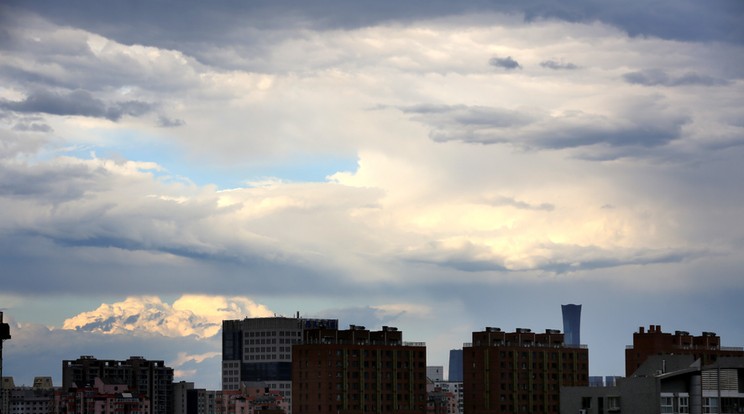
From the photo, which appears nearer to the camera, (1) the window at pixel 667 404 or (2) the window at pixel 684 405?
(2) the window at pixel 684 405

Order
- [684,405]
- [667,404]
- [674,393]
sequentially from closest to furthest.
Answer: [684,405] < [674,393] < [667,404]

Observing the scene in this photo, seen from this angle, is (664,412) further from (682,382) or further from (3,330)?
(3,330)

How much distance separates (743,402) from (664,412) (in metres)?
14.7

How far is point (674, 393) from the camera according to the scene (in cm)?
17600

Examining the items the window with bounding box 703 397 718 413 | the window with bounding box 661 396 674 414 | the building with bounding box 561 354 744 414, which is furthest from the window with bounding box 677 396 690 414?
the window with bounding box 703 397 718 413

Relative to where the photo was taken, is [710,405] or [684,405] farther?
[684,405]

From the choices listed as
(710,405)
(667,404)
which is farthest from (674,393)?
(710,405)

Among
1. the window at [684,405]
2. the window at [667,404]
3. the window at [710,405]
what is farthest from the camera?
the window at [667,404]

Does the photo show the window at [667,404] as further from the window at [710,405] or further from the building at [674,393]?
the window at [710,405]

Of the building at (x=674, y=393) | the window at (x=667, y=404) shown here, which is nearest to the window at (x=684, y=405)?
the building at (x=674, y=393)

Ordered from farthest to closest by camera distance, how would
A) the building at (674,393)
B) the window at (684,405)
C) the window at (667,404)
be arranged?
the window at (667,404) → the window at (684,405) → the building at (674,393)

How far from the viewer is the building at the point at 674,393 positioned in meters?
167

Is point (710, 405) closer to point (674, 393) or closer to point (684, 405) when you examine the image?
point (684, 405)

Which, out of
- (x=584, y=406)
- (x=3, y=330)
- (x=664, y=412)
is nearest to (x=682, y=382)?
(x=664, y=412)
